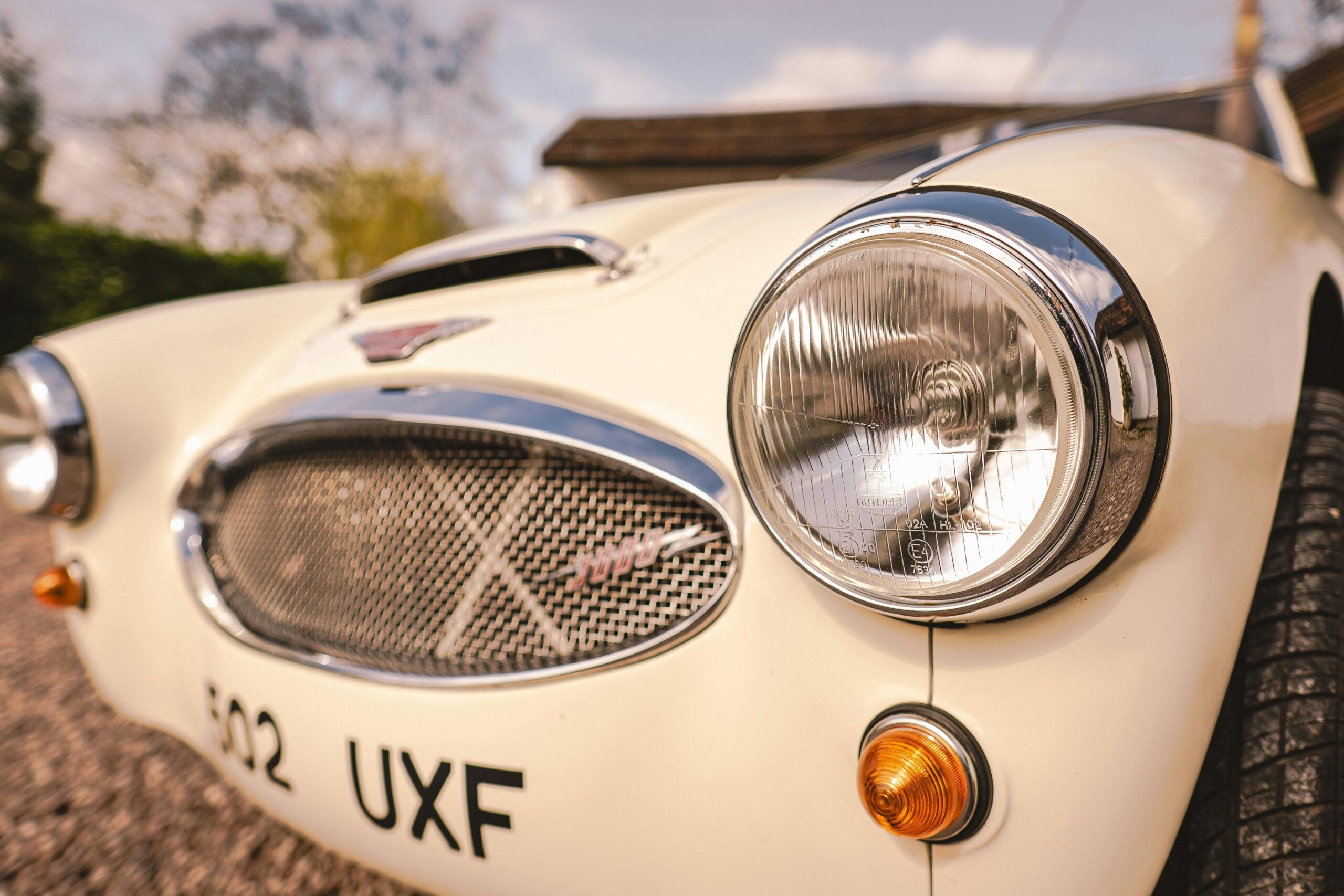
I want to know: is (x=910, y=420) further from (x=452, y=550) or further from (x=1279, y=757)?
(x=452, y=550)

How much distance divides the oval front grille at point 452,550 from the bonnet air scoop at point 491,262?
34 cm

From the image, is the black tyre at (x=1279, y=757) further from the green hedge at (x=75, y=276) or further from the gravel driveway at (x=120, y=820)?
the green hedge at (x=75, y=276)

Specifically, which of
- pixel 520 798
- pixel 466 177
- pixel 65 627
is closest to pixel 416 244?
pixel 466 177

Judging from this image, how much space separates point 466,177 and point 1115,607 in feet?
77.7

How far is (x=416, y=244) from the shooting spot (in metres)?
13.7

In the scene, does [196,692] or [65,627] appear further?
[65,627]

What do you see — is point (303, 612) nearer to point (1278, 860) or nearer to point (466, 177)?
point (1278, 860)

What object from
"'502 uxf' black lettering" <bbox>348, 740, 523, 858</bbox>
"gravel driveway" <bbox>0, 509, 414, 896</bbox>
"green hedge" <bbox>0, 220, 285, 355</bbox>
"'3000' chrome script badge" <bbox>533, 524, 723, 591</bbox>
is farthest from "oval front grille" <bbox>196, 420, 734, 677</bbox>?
"green hedge" <bbox>0, 220, 285, 355</bbox>

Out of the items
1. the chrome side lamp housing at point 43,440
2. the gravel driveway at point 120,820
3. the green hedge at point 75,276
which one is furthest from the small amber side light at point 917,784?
the green hedge at point 75,276

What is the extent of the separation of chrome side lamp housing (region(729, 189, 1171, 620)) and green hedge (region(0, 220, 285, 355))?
10.5 m

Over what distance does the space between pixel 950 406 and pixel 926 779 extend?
328 mm

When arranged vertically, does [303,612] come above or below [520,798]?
above

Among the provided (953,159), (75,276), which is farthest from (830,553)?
(75,276)

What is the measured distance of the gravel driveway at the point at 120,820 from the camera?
137 centimetres
